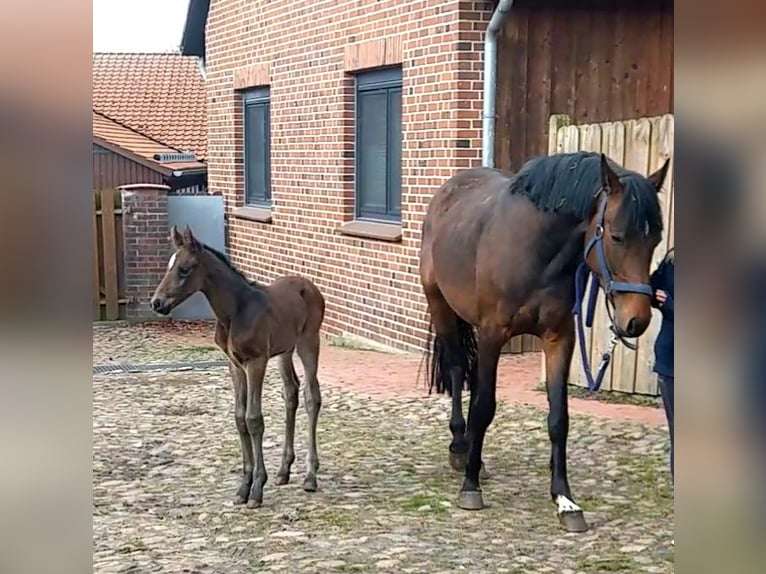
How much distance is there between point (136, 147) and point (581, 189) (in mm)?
18488

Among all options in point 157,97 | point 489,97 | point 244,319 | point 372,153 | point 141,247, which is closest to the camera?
point 244,319

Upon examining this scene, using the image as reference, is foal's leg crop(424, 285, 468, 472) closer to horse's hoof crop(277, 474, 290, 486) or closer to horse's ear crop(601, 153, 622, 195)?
horse's hoof crop(277, 474, 290, 486)

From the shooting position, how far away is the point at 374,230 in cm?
1091

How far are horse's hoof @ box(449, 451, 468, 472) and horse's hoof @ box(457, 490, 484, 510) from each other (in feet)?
2.12

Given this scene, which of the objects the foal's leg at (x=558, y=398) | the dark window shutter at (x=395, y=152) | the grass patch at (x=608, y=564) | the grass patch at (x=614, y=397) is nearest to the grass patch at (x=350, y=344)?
the dark window shutter at (x=395, y=152)

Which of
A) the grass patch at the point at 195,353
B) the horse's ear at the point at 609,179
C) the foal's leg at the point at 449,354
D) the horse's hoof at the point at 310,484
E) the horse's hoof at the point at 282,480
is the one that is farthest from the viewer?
the grass patch at the point at 195,353

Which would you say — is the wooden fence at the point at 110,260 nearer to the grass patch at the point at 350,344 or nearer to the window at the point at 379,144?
the grass patch at the point at 350,344

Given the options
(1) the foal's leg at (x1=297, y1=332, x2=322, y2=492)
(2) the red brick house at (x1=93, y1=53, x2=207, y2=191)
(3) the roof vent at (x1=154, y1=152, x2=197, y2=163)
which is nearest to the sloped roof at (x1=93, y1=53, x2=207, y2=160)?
(2) the red brick house at (x1=93, y1=53, x2=207, y2=191)

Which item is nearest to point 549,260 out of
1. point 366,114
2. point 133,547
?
point 133,547

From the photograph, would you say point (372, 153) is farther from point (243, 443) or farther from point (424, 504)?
point (424, 504)

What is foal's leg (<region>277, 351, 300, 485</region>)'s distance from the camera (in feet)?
18.7

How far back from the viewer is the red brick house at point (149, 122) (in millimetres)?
21391
